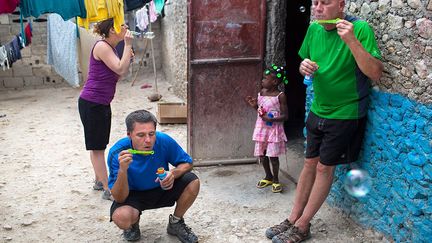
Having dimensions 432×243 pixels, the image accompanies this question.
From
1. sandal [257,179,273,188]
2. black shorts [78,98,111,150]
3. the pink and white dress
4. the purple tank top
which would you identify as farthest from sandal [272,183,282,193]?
the purple tank top

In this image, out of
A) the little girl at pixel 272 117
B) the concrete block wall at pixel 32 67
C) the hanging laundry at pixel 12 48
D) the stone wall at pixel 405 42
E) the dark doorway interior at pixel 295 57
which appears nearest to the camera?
the stone wall at pixel 405 42

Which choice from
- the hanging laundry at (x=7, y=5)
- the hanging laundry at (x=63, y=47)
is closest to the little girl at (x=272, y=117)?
the hanging laundry at (x=7, y=5)

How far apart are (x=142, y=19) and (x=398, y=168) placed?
760 centimetres

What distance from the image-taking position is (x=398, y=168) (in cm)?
287

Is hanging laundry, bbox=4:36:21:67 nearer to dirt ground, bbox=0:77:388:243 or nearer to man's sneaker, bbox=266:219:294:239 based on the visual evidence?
dirt ground, bbox=0:77:388:243

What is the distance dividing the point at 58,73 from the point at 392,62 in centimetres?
821

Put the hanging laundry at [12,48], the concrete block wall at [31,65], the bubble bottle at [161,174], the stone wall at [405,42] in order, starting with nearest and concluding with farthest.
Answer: the stone wall at [405,42] → the bubble bottle at [161,174] → the hanging laundry at [12,48] → the concrete block wall at [31,65]

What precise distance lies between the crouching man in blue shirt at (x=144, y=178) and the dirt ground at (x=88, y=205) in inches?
14.8

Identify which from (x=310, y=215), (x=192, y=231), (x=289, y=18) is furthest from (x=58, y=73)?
(x=310, y=215)

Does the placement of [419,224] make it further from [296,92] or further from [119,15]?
[296,92]

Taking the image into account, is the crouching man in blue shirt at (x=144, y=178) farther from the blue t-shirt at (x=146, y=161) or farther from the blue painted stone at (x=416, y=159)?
the blue painted stone at (x=416, y=159)

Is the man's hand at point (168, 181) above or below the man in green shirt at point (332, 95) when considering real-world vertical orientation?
below

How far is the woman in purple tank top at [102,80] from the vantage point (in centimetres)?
362

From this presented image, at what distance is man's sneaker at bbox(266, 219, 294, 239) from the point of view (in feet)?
10.9
